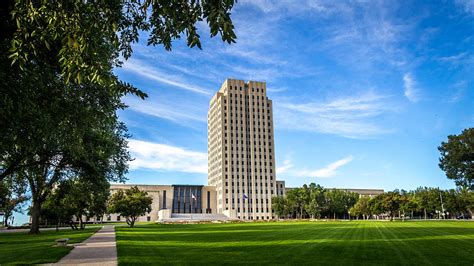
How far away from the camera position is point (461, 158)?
219 ft

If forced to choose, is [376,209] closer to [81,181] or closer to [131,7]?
[81,181]

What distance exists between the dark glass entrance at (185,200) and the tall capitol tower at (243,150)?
9803 millimetres

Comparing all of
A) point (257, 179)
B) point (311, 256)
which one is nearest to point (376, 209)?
point (257, 179)

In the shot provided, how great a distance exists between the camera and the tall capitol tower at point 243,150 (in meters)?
162

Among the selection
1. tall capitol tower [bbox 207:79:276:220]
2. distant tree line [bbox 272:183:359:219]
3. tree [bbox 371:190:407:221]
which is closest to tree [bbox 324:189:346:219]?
distant tree line [bbox 272:183:359:219]

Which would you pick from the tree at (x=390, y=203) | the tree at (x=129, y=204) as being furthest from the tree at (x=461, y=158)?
the tree at (x=129, y=204)

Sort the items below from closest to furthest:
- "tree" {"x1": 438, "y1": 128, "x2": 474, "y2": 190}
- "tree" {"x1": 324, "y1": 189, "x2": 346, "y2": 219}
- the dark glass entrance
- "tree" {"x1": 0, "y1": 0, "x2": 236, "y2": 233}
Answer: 1. "tree" {"x1": 0, "y1": 0, "x2": 236, "y2": 233}
2. "tree" {"x1": 438, "y1": 128, "x2": 474, "y2": 190}
3. "tree" {"x1": 324, "y1": 189, "x2": 346, "y2": 219}
4. the dark glass entrance

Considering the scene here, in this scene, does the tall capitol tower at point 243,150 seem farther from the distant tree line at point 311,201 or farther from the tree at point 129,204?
the tree at point 129,204

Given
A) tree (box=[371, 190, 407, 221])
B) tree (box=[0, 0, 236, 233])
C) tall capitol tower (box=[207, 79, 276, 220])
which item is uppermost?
tall capitol tower (box=[207, 79, 276, 220])

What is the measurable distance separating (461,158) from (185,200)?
12000 centimetres

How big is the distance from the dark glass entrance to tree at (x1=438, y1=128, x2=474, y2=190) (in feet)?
372

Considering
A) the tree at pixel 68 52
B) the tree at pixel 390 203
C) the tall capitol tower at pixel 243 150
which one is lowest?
the tree at pixel 390 203

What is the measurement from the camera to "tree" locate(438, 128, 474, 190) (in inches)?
2586

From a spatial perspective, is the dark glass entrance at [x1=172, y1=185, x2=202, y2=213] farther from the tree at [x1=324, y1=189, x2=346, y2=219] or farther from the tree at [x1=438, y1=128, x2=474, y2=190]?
the tree at [x1=438, y1=128, x2=474, y2=190]
